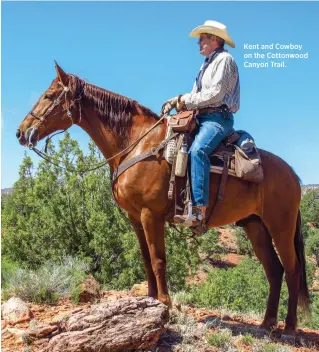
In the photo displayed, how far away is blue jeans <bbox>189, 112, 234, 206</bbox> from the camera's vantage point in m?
4.97

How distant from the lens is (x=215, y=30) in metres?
5.34

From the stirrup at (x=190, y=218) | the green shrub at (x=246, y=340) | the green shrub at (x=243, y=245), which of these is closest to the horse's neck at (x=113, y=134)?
the stirrup at (x=190, y=218)

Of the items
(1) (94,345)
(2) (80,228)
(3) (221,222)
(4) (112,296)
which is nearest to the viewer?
(1) (94,345)

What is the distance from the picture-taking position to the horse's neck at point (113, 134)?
17.8 feet

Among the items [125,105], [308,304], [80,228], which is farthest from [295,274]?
[80,228]

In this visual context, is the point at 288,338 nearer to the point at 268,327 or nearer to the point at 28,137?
the point at 268,327

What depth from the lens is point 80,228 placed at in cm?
2130

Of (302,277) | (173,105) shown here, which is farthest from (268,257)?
(173,105)

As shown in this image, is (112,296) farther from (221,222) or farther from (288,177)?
(288,177)

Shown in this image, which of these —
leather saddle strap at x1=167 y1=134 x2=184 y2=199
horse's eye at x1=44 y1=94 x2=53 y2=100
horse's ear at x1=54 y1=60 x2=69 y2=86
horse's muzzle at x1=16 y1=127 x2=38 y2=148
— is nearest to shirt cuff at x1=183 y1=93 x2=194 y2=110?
leather saddle strap at x1=167 y1=134 x2=184 y2=199

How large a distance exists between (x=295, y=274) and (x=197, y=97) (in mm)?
2840

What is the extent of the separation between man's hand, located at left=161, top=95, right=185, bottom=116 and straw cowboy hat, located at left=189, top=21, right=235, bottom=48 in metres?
0.89

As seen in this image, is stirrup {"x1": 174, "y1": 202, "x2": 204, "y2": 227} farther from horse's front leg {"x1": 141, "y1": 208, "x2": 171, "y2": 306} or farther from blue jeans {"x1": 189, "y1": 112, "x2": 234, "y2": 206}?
horse's front leg {"x1": 141, "y1": 208, "x2": 171, "y2": 306}

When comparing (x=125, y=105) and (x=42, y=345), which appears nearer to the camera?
(x=42, y=345)
